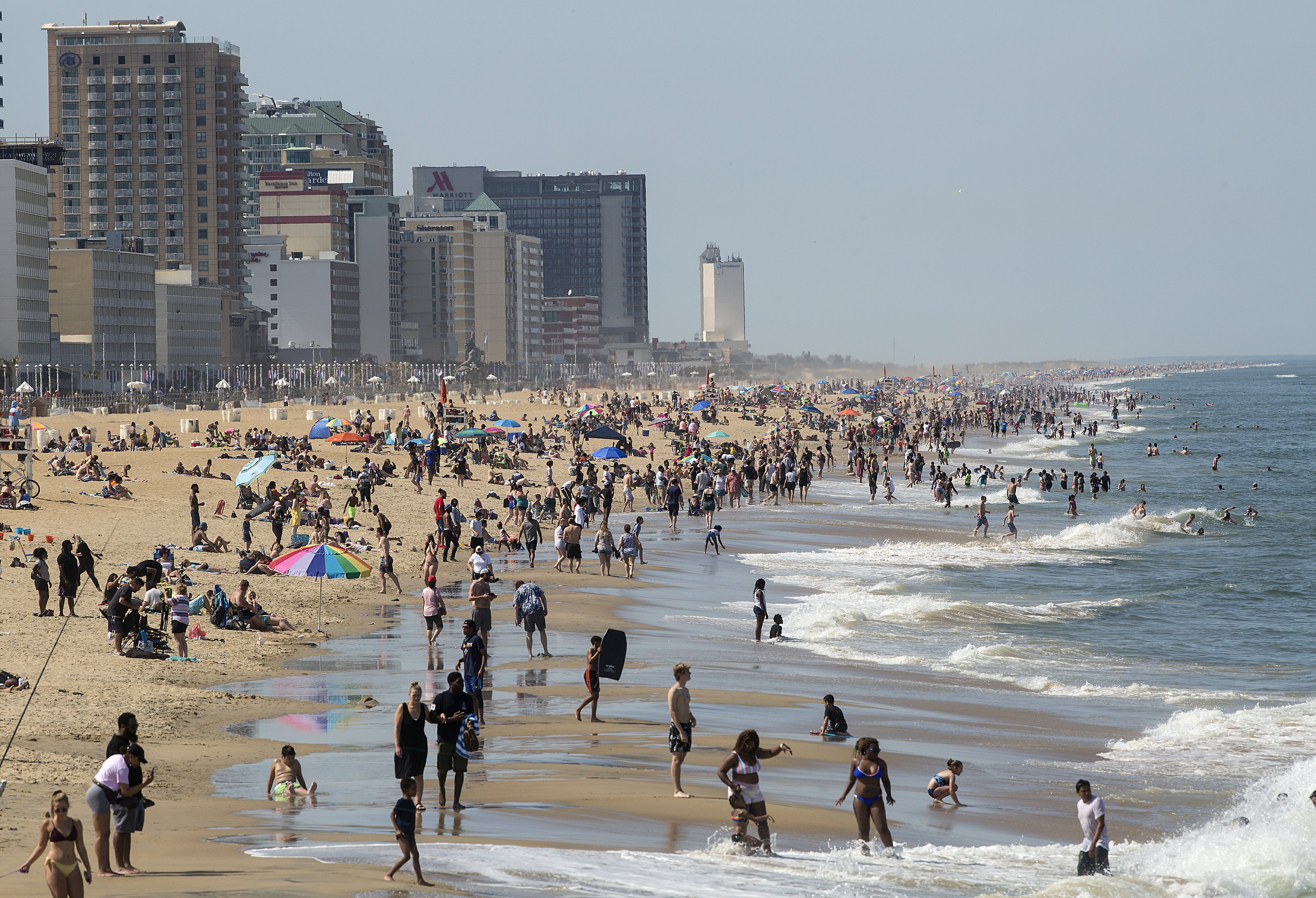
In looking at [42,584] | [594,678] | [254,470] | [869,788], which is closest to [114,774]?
[869,788]

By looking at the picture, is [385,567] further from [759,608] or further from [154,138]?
[154,138]

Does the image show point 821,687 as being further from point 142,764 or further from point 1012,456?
point 1012,456

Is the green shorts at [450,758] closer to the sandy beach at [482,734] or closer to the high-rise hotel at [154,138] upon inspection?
the sandy beach at [482,734]

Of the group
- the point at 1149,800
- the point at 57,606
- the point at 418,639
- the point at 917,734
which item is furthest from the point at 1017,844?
the point at 57,606

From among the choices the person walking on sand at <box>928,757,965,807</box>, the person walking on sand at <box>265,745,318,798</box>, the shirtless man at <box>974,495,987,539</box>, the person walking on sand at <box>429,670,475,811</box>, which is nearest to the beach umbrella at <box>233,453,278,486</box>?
the person walking on sand at <box>265,745,318,798</box>

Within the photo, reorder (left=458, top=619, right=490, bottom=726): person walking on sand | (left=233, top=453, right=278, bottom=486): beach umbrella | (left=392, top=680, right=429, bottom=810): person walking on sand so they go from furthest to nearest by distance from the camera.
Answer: (left=233, top=453, right=278, bottom=486): beach umbrella → (left=458, top=619, right=490, bottom=726): person walking on sand → (left=392, top=680, right=429, bottom=810): person walking on sand

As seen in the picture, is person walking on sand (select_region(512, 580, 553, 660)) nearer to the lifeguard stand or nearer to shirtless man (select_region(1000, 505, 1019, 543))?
the lifeguard stand

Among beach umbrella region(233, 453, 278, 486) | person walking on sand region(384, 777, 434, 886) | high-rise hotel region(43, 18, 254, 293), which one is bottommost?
person walking on sand region(384, 777, 434, 886)
